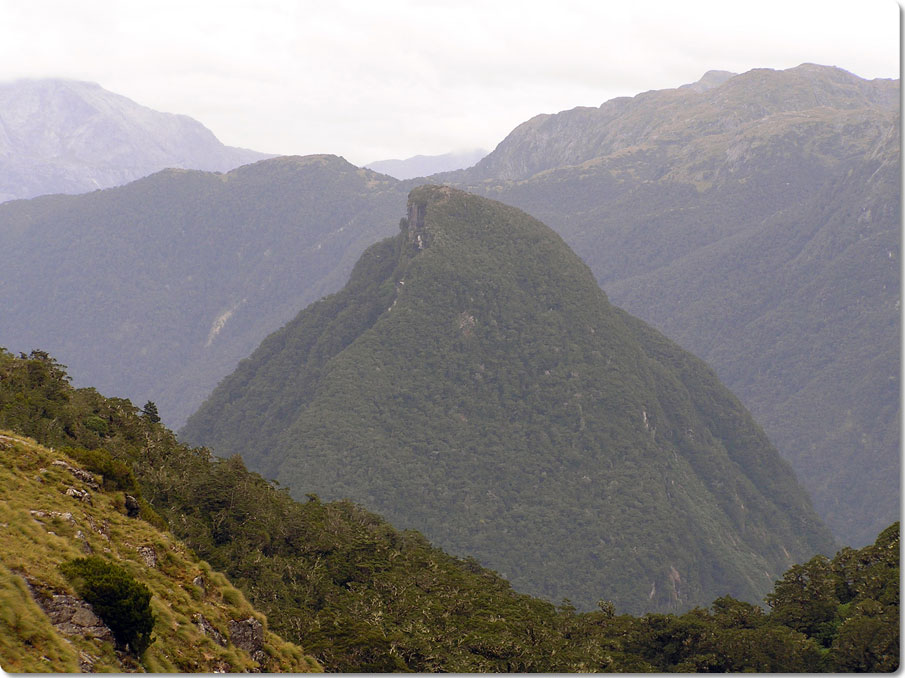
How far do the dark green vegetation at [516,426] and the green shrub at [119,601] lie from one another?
90.4 meters

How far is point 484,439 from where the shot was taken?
15088 centimetres

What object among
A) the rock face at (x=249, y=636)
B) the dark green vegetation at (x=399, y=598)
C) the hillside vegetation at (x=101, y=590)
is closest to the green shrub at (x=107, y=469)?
the hillside vegetation at (x=101, y=590)

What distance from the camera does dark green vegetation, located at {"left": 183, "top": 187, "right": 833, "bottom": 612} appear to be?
5094 inches

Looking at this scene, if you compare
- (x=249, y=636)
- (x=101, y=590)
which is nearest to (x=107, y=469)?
(x=249, y=636)

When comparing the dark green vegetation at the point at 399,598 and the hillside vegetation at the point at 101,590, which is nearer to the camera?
the hillside vegetation at the point at 101,590

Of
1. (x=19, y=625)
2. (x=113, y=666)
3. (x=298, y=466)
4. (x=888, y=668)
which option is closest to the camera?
(x=19, y=625)

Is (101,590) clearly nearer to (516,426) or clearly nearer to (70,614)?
(70,614)

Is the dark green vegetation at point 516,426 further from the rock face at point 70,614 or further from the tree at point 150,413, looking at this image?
the rock face at point 70,614

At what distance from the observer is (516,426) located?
156 metres

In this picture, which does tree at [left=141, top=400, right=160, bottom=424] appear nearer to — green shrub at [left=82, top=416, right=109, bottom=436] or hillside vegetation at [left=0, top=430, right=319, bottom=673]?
green shrub at [left=82, top=416, right=109, bottom=436]

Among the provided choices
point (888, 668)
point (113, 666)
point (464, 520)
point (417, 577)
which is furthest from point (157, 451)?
point (464, 520)

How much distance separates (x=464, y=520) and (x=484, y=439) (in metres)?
22.3

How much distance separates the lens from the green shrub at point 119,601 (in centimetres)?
2766

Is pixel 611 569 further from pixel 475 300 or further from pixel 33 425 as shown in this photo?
pixel 33 425
